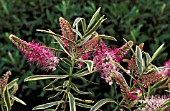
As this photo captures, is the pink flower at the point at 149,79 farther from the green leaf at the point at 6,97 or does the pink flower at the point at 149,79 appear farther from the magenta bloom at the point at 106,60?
the green leaf at the point at 6,97

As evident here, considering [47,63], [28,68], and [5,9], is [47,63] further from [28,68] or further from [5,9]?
[5,9]

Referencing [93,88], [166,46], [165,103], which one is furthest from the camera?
[166,46]

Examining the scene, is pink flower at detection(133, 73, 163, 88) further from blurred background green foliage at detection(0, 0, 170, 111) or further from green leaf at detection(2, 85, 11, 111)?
blurred background green foliage at detection(0, 0, 170, 111)

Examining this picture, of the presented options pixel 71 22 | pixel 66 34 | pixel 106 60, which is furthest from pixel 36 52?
pixel 71 22

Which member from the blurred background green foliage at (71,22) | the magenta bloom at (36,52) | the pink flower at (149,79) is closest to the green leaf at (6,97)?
the magenta bloom at (36,52)

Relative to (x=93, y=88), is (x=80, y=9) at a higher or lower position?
higher

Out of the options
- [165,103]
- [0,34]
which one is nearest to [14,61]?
[0,34]

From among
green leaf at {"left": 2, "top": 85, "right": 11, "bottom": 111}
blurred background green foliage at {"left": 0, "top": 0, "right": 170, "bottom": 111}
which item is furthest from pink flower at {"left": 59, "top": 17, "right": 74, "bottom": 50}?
blurred background green foliage at {"left": 0, "top": 0, "right": 170, "bottom": 111}
